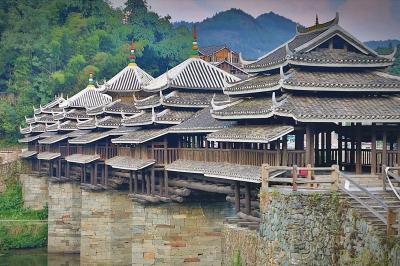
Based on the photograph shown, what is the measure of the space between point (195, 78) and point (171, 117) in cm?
328

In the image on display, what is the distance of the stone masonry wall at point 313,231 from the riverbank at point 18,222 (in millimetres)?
33749

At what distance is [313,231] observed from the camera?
22.0 metres

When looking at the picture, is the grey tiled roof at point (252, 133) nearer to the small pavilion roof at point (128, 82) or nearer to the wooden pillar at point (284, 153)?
the wooden pillar at point (284, 153)

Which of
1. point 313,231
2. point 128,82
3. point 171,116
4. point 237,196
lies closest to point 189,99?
point 171,116

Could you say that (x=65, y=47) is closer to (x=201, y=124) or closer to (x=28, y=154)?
(x=28, y=154)

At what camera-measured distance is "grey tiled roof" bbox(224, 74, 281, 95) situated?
86.1ft

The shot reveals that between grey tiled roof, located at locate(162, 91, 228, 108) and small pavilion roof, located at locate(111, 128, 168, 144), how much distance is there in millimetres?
1540

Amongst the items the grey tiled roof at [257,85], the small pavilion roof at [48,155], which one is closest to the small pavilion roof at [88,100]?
the small pavilion roof at [48,155]

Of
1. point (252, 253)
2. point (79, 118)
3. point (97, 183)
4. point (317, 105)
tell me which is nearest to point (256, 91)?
point (317, 105)

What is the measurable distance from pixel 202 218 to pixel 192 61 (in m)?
9.18

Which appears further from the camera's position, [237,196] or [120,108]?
[120,108]

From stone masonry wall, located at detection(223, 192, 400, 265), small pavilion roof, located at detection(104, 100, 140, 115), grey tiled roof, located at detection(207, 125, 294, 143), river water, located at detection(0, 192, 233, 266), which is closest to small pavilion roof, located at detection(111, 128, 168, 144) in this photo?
river water, located at detection(0, 192, 233, 266)

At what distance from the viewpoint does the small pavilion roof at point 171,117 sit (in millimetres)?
36281

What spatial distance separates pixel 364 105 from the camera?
84.5ft
